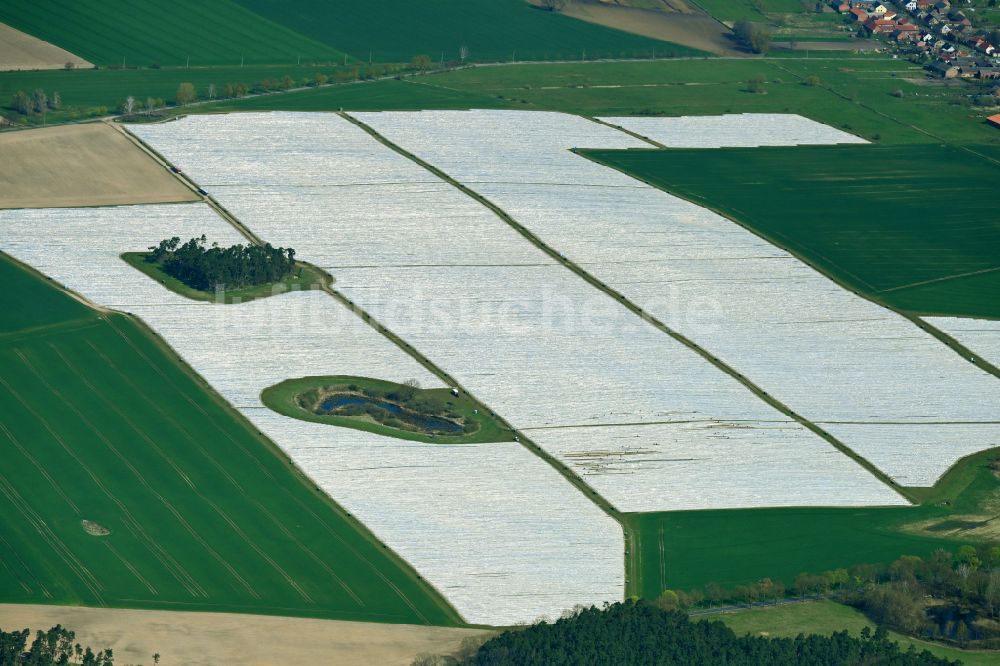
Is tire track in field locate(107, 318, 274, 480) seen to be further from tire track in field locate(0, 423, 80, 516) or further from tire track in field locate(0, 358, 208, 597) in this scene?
tire track in field locate(0, 423, 80, 516)

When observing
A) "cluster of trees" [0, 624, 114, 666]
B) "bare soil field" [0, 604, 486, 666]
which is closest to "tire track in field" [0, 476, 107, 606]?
"bare soil field" [0, 604, 486, 666]

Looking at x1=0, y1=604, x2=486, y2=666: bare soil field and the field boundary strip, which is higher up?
the field boundary strip

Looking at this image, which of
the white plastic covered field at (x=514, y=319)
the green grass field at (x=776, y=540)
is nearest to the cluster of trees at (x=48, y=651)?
the green grass field at (x=776, y=540)

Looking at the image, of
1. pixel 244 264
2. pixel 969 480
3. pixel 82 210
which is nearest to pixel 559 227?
pixel 244 264

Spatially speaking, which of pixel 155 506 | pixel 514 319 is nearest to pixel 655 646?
pixel 155 506

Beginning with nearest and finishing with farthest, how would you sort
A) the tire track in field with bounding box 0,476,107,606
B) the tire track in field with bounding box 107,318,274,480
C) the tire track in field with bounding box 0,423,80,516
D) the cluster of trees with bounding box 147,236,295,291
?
the tire track in field with bounding box 0,476,107,606
the tire track in field with bounding box 0,423,80,516
the tire track in field with bounding box 107,318,274,480
the cluster of trees with bounding box 147,236,295,291

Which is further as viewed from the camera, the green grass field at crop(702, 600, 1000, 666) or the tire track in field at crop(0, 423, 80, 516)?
the tire track in field at crop(0, 423, 80, 516)
